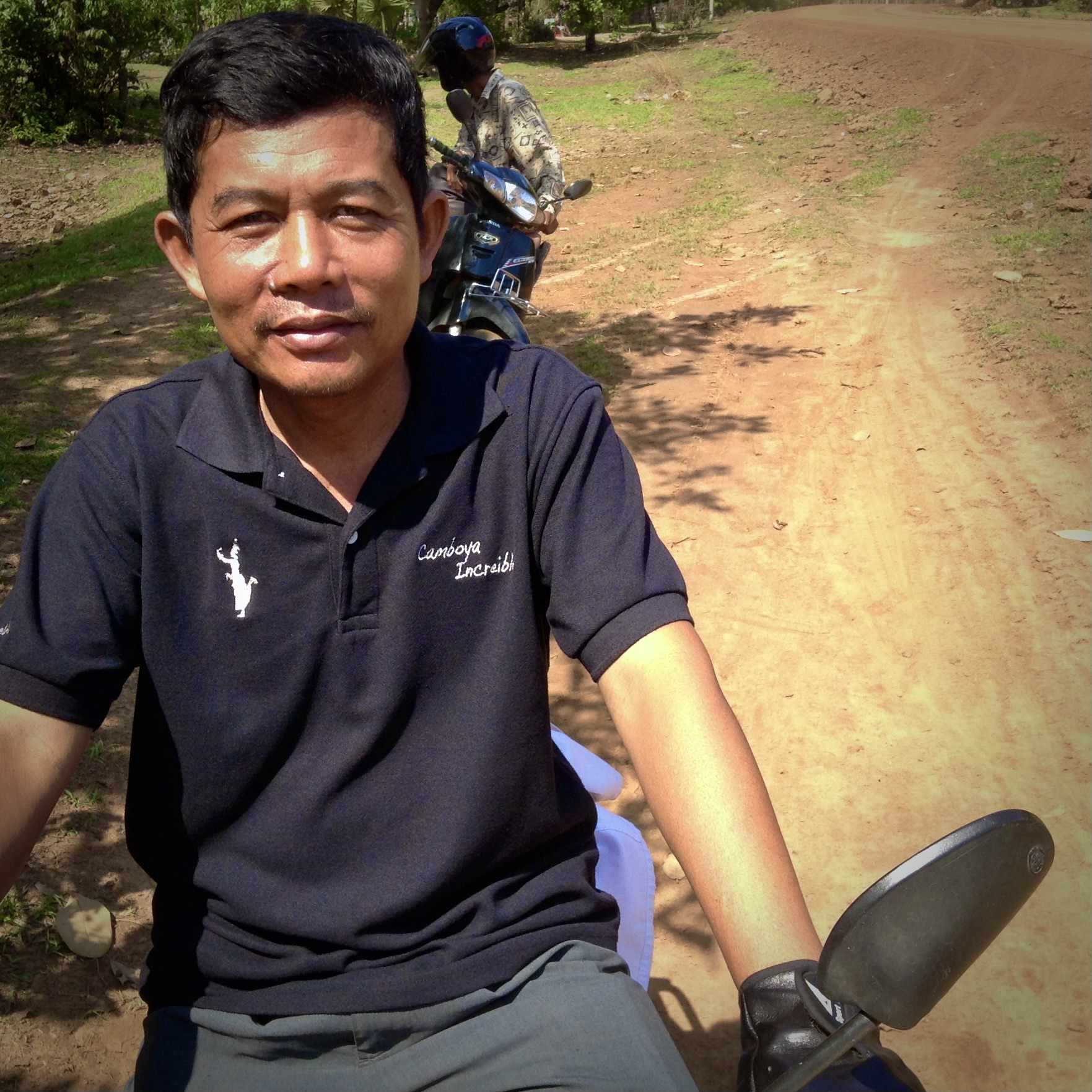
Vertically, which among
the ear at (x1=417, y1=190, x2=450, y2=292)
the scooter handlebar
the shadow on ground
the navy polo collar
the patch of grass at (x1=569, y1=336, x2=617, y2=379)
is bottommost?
the shadow on ground

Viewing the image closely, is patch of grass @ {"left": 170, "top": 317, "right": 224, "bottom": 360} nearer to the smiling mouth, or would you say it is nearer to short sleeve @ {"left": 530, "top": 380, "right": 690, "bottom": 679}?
the smiling mouth

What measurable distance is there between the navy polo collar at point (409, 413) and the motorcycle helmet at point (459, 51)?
4603mm

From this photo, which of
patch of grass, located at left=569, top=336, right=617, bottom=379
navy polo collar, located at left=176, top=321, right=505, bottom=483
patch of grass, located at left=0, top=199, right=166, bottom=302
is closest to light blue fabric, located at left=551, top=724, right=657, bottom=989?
navy polo collar, located at left=176, top=321, right=505, bottom=483

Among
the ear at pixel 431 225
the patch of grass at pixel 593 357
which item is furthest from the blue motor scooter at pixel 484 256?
the ear at pixel 431 225

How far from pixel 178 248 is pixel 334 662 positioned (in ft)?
2.35

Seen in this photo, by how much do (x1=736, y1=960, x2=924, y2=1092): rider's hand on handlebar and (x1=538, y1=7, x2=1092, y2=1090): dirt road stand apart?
5.70ft

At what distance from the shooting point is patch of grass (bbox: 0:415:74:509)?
15.6ft

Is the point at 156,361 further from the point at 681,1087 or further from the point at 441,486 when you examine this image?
the point at 681,1087

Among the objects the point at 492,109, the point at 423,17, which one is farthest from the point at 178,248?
the point at 423,17

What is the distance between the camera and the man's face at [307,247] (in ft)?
5.09

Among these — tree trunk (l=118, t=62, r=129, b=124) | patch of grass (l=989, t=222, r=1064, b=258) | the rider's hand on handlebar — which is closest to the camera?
the rider's hand on handlebar

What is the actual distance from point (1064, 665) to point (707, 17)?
40537 millimetres

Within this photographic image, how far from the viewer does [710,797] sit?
4.78 feet

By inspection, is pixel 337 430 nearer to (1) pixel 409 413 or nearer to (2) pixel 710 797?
(1) pixel 409 413
